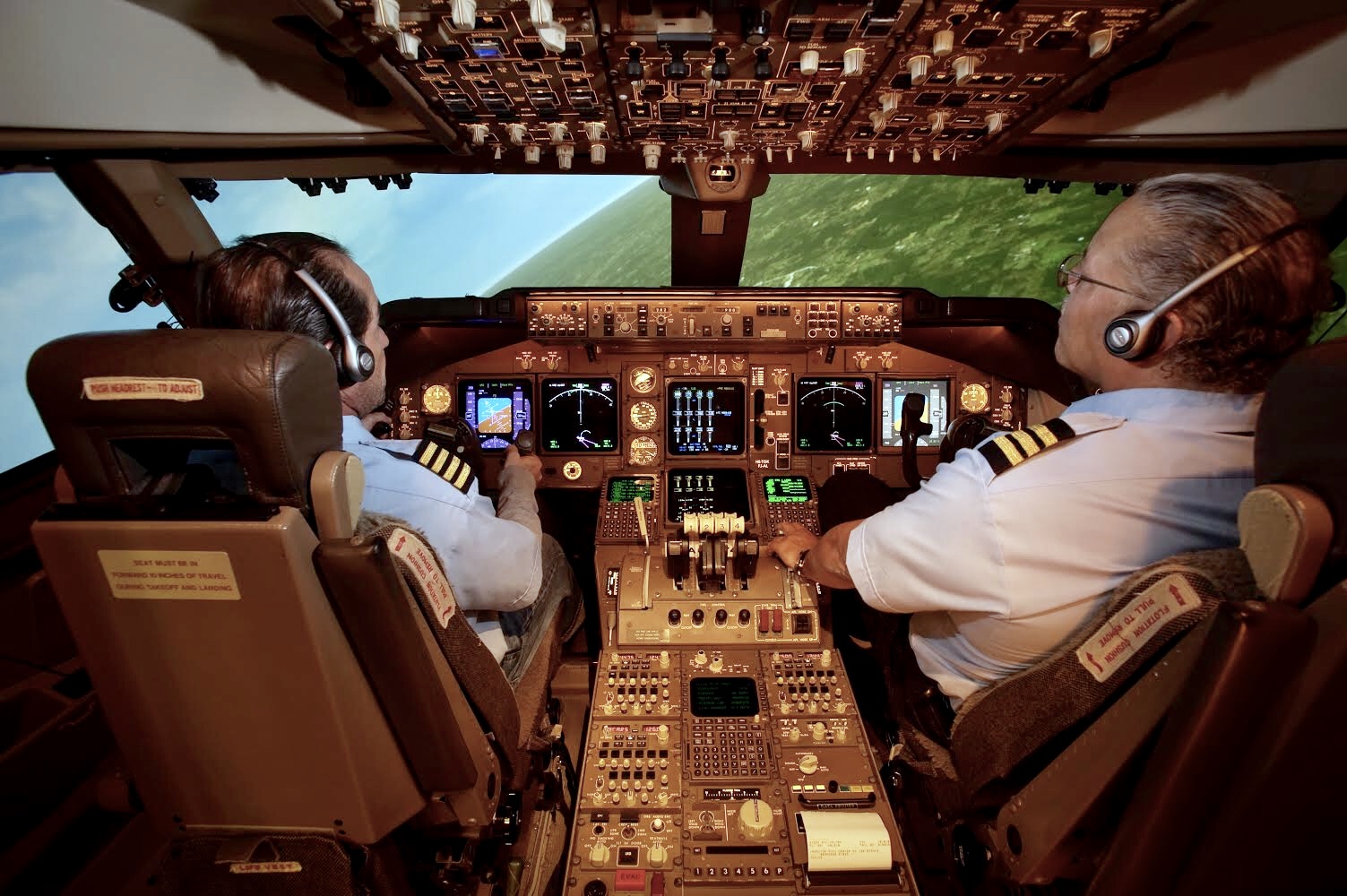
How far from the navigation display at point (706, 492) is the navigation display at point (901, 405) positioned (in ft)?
1.96

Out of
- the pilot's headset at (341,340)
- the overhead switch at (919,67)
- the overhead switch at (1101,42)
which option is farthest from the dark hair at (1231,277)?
the pilot's headset at (341,340)

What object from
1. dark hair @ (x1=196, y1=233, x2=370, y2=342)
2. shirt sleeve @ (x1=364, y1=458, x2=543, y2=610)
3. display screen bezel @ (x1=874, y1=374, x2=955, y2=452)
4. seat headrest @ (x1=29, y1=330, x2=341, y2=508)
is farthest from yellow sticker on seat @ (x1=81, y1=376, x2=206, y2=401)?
display screen bezel @ (x1=874, y1=374, x2=955, y2=452)

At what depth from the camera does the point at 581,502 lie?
2818 millimetres

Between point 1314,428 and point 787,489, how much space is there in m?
1.81

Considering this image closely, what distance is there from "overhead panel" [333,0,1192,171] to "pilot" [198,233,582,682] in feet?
1.63

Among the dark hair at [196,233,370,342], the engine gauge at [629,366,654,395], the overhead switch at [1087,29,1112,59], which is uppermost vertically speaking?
the overhead switch at [1087,29,1112,59]

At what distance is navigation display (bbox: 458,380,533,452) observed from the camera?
2520 mm

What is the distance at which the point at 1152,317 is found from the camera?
105 centimetres

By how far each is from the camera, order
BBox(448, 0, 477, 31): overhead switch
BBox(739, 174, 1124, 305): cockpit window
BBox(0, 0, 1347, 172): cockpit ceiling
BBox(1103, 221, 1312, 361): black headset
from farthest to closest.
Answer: BBox(739, 174, 1124, 305): cockpit window, BBox(0, 0, 1347, 172): cockpit ceiling, BBox(448, 0, 477, 31): overhead switch, BBox(1103, 221, 1312, 361): black headset

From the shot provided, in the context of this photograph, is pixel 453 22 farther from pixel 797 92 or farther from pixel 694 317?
pixel 694 317

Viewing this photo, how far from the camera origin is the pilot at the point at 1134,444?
3.35 feet

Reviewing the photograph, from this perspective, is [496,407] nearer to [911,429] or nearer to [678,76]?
[678,76]

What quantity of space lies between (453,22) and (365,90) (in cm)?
91

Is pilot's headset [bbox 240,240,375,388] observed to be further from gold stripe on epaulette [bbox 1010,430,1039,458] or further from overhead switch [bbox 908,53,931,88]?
overhead switch [bbox 908,53,931,88]
